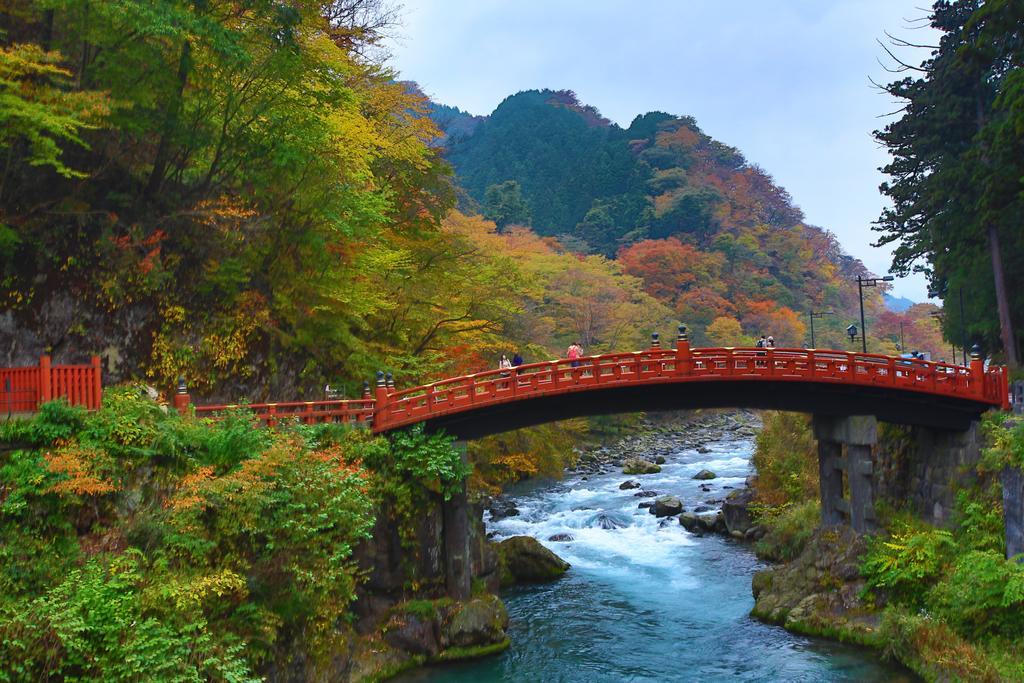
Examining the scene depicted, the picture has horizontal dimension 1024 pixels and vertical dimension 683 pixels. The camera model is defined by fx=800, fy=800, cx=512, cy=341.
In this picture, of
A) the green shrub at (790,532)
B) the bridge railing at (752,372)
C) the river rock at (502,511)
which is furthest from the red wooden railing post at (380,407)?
the river rock at (502,511)

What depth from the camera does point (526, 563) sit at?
26125mm

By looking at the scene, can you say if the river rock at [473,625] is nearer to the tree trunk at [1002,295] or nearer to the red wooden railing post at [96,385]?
the red wooden railing post at [96,385]

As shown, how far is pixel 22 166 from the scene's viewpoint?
19125mm

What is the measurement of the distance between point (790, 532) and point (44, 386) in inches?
887

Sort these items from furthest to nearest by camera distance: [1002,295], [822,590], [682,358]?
[1002,295]
[682,358]
[822,590]

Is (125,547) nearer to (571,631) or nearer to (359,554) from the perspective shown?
(359,554)

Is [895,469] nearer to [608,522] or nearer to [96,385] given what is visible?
[608,522]

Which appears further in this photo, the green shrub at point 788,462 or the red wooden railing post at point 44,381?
the green shrub at point 788,462

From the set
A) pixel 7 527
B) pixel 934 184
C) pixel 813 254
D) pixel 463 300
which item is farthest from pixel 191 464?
pixel 813 254

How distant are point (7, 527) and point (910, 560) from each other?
1932 cm

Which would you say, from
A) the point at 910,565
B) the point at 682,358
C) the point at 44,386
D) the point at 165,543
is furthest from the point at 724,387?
the point at 44,386

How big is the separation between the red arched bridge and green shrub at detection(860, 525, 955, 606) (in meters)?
3.84

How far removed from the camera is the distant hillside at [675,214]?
72.7 meters

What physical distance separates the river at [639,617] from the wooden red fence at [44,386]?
910 centimetres
